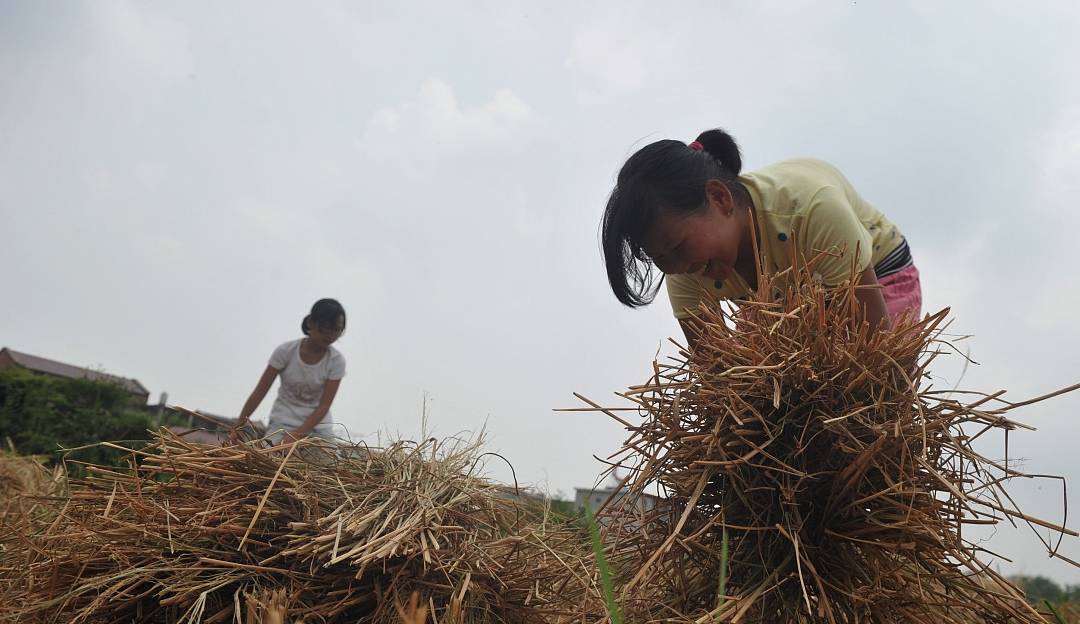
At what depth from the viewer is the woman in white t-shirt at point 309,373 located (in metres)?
4.59

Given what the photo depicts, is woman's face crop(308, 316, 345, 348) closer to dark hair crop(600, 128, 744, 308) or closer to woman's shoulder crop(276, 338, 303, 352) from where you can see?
woman's shoulder crop(276, 338, 303, 352)

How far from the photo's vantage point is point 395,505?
1.74 meters

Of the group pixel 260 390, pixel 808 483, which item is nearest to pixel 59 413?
pixel 260 390

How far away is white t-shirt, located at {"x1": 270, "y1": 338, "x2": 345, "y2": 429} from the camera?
467 centimetres

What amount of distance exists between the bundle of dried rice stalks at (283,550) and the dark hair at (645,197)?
0.76 m

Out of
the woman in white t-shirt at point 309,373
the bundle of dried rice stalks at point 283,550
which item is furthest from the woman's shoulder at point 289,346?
the bundle of dried rice stalks at point 283,550

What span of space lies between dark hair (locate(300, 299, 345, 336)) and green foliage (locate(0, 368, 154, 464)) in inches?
185

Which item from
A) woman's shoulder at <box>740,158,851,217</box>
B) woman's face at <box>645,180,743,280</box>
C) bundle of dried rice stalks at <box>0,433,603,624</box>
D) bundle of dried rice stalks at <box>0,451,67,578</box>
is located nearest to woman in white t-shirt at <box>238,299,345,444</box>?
bundle of dried rice stalks at <box>0,451,67,578</box>

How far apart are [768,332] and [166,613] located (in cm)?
141

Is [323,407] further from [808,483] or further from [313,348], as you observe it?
[808,483]

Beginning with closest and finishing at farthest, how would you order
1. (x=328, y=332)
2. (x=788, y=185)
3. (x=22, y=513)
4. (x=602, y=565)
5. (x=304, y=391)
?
(x=602, y=565) → (x=788, y=185) → (x=22, y=513) → (x=328, y=332) → (x=304, y=391)

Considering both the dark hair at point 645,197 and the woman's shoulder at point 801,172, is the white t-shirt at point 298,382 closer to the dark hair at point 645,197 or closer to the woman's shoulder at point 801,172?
the dark hair at point 645,197

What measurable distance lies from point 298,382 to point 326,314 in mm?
508

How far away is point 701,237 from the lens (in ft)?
6.41
